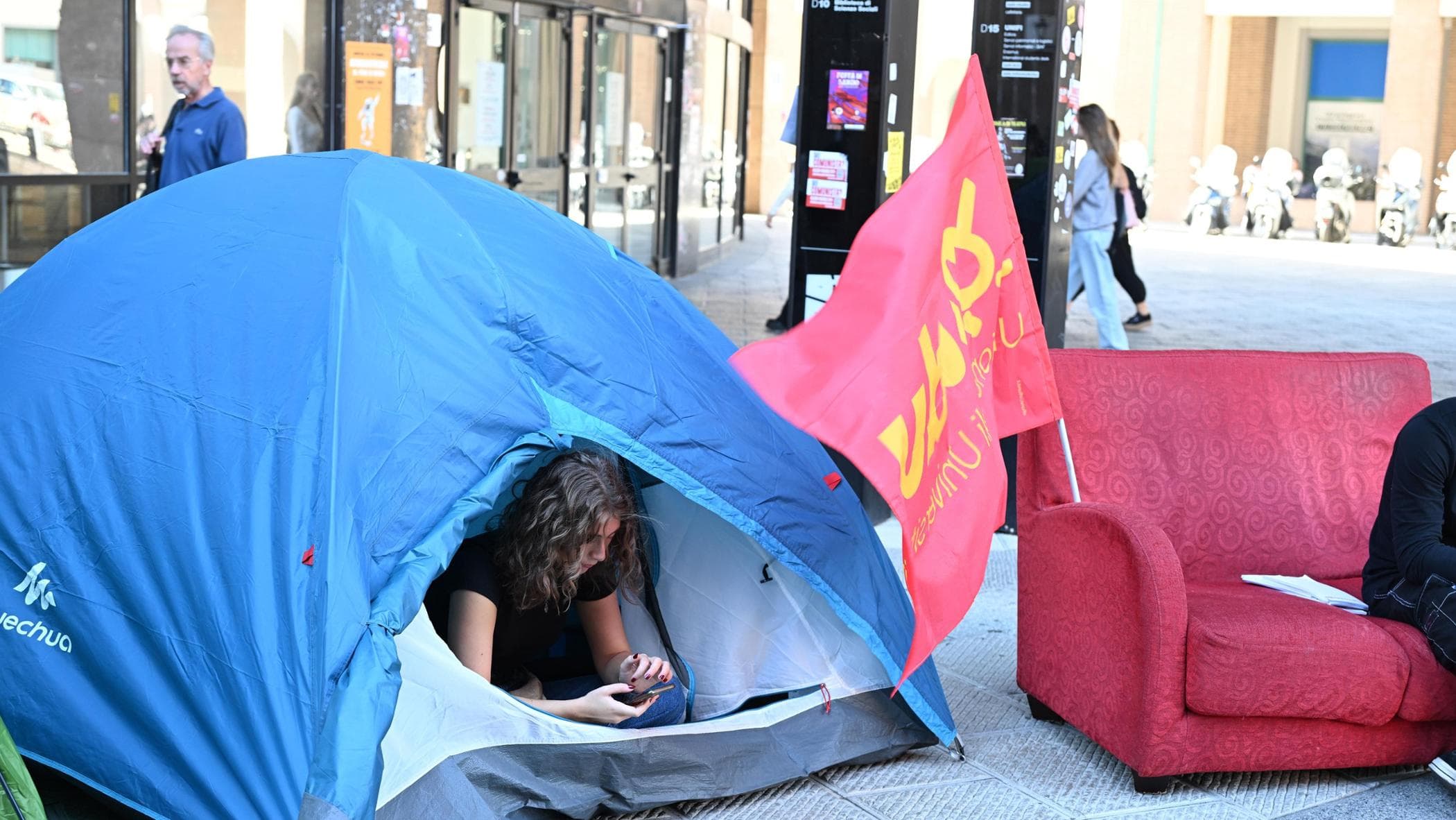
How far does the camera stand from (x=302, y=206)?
10.6 feet

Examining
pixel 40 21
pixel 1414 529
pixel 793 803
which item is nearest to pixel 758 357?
Answer: pixel 793 803

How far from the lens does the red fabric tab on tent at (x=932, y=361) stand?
107 inches

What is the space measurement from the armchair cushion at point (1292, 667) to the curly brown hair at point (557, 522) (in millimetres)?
1278

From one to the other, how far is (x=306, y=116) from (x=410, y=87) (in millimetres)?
797

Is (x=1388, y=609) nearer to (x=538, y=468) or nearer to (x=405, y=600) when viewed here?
(x=538, y=468)

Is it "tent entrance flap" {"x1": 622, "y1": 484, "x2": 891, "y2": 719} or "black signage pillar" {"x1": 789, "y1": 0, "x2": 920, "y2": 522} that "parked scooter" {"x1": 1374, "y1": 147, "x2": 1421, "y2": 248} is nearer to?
"black signage pillar" {"x1": 789, "y1": 0, "x2": 920, "y2": 522}

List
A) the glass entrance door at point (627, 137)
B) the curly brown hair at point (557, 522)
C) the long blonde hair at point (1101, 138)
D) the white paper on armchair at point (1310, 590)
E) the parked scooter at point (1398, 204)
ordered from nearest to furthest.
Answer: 1. the curly brown hair at point (557, 522)
2. the white paper on armchair at point (1310, 590)
3. the long blonde hair at point (1101, 138)
4. the glass entrance door at point (627, 137)
5. the parked scooter at point (1398, 204)

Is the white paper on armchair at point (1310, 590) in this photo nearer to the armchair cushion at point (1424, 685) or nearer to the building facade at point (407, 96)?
the armchair cushion at point (1424, 685)

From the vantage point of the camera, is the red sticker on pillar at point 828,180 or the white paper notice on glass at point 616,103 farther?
the white paper notice on glass at point 616,103

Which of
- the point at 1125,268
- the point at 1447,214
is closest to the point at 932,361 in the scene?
the point at 1125,268

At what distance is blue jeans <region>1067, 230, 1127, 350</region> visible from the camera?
28.8 feet

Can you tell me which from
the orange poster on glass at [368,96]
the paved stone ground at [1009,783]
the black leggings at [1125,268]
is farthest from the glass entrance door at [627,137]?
the paved stone ground at [1009,783]

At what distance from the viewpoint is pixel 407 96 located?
8.57 m

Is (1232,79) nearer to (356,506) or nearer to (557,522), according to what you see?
(557,522)
